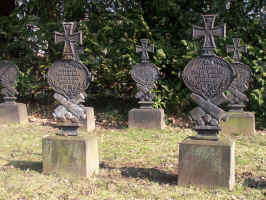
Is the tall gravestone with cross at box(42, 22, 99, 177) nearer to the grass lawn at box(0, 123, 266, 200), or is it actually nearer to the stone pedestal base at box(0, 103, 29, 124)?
the grass lawn at box(0, 123, 266, 200)

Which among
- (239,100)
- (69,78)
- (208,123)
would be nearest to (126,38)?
(239,100)

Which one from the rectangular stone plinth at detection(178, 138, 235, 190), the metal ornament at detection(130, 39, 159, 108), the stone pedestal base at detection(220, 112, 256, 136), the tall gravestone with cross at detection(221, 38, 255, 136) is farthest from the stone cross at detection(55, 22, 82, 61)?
the stone pedestal base at detection(220, 112, 256, 136)

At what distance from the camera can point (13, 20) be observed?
40.9 ft

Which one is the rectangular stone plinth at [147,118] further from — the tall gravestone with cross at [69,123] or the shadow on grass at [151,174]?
the tall gravestone with cross at [69,123]

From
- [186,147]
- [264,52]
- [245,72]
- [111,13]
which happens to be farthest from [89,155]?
Answer: [111,13]

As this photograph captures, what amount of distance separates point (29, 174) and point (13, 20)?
870cm

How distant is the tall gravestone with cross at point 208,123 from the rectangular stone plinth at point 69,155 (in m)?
1.42

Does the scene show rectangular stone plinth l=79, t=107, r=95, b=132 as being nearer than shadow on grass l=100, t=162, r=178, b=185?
No

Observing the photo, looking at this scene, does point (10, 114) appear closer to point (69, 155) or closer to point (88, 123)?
point (88, 123)

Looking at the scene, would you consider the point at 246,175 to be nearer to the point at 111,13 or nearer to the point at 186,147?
the point at 186,147

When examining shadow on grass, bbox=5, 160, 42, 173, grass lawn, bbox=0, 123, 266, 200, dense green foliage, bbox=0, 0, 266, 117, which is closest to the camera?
grass lawn, bbox=0, 123, 266, 200

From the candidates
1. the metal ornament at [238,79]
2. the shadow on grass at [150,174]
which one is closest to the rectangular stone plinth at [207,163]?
the shadow on grass at [150,174]

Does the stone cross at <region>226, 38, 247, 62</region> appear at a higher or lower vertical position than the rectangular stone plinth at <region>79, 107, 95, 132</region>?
higher

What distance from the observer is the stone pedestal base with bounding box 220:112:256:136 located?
877 centimetres
